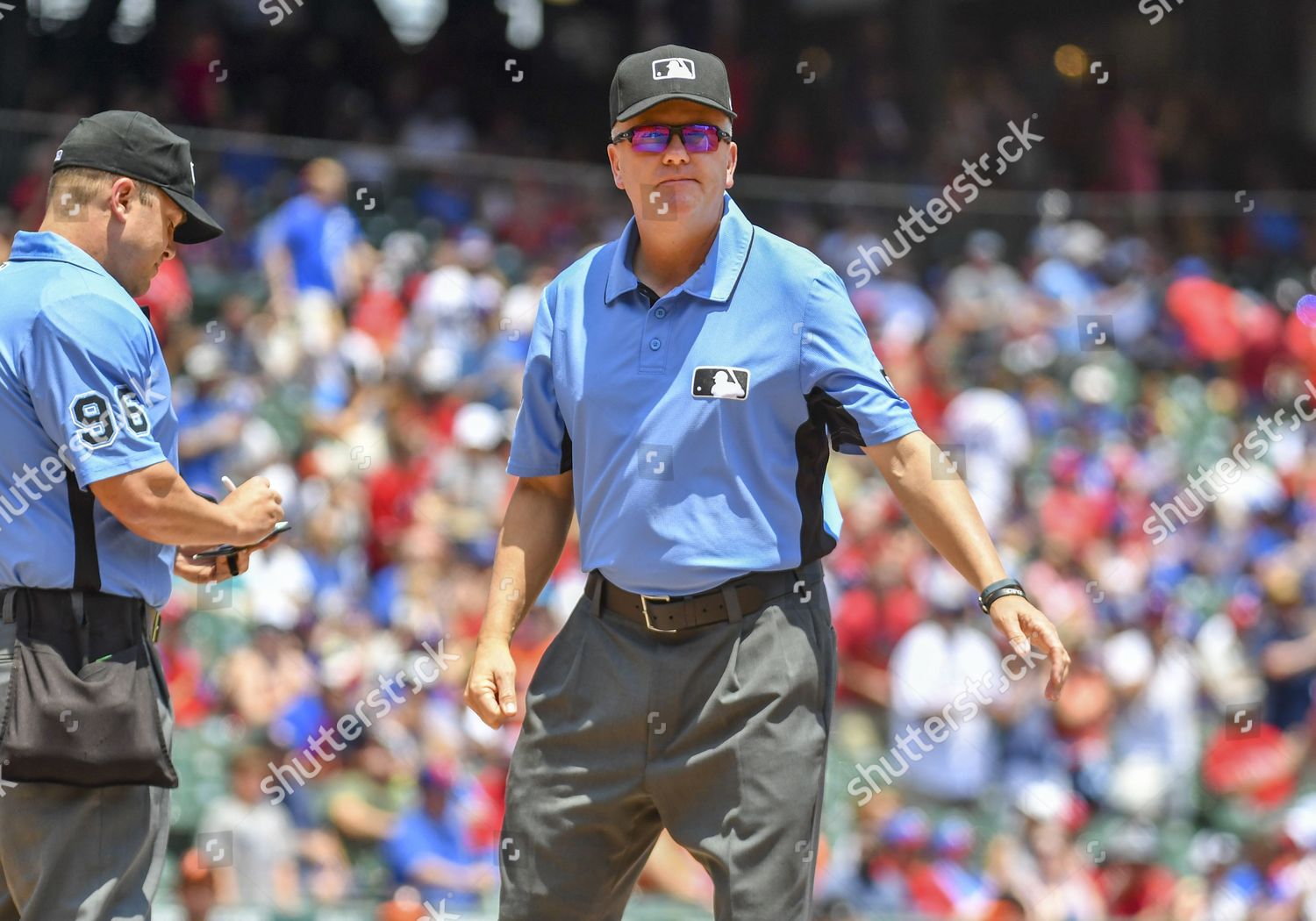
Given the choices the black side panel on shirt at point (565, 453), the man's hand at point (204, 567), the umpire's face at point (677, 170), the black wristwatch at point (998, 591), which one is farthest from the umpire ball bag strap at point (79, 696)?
the black wristwatch at point (998, 591)

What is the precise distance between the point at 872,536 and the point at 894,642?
0.79 meters

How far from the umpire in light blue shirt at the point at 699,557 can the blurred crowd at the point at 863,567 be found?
3.87 meters

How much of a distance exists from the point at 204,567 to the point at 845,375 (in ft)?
5.10

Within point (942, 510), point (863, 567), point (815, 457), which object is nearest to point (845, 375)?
point (815, 457)

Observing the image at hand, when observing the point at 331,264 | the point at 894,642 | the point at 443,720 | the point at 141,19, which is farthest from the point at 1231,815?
the point at 141,19

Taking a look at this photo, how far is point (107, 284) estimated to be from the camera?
11.4 ft

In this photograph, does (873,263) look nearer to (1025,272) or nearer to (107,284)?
(1025,272)

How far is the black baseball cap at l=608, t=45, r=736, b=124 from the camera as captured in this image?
341 centimetres

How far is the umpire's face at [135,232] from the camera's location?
11.7 ft

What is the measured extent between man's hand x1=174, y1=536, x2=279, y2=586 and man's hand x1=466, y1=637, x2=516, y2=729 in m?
0.65

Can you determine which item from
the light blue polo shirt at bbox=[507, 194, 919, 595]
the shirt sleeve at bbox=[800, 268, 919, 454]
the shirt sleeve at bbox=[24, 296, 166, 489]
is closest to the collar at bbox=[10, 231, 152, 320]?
the shirt sleeve at bbox=[24, 296, 166, 489]

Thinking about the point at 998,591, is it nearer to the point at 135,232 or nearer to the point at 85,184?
the point at 135,232

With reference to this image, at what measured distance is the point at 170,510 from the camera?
11.2 feet

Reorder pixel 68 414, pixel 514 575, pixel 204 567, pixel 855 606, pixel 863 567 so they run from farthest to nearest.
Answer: pixel 863 567, pixel 855 606, pixel 204 567, pixel 514 575, pixel 68 414
